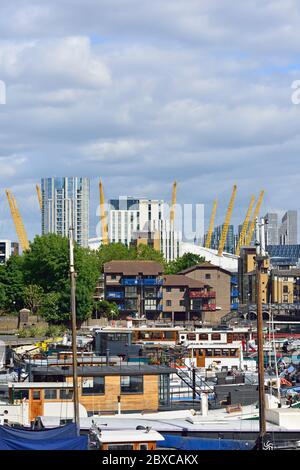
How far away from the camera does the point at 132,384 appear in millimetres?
33344

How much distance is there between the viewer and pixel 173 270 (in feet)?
430

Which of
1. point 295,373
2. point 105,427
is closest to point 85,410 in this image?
point 105,427

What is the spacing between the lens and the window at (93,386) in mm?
33094

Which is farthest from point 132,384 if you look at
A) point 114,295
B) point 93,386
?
point 114,295

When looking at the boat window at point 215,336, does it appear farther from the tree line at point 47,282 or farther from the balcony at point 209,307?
the balcony at point 209,307

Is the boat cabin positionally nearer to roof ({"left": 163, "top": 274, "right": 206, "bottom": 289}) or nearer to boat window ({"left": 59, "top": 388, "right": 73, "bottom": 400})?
boat window ({"left": 59, "top": 388, "right": 73, "bottom": 400})

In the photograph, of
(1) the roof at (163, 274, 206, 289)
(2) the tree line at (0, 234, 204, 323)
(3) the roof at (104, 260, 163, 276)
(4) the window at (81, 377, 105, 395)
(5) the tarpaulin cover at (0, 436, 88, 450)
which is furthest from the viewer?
(1) the roof at (163, 274, 206, 289)

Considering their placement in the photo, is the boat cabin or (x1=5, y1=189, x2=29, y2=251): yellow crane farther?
(x1=5, y1=189, x2=29, y2=251): yellow crane

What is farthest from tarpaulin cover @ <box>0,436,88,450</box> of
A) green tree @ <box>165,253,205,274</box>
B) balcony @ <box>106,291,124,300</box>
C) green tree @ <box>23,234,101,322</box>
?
green tree @ <box>165,253,205,274</box>

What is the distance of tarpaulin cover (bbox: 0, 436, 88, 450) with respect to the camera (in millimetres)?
20219

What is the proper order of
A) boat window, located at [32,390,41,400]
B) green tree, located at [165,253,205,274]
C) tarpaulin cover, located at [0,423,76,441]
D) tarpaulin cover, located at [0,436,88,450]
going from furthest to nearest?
green tree, located at [165,253,205,274], boat window, located at [32,390,41,400], tarpaulin cover, located at [0,423,76,441], tarpaulin cover, located at [0,436,88,450]

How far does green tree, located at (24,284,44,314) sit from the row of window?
59.1m
